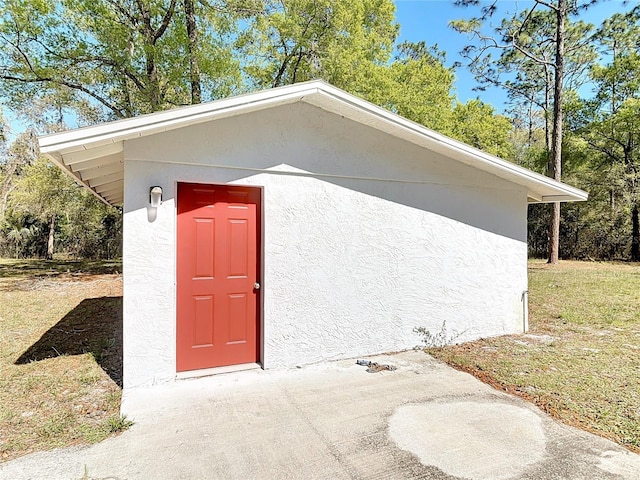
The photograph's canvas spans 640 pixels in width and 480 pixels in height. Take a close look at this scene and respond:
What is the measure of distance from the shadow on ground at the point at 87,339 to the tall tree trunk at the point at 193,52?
294 inches

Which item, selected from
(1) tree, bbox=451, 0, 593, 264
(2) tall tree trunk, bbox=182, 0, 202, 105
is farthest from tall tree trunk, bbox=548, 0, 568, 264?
(2) tall tree trunk, bbox=182, 0, 202, 105

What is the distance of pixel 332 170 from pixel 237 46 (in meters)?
11.2

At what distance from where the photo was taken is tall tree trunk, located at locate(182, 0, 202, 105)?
12500 millimetres

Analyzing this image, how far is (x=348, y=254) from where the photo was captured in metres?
5.53

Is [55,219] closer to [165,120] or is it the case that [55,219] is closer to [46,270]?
[46,270]

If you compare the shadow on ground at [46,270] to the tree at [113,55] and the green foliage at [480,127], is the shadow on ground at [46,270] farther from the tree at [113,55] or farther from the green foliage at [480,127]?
the green foliage at [480,127]

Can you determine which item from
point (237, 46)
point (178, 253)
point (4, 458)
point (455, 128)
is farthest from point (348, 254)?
point (455, 128)

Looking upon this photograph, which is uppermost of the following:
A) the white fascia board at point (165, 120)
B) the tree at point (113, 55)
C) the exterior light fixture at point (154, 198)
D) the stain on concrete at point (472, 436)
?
the tree at point (113, 55)

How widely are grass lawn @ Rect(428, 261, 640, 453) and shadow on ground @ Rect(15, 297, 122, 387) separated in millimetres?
4990

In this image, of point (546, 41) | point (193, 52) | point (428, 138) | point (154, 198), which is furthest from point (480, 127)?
point (154, 198)

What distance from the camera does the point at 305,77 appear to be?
1517cm

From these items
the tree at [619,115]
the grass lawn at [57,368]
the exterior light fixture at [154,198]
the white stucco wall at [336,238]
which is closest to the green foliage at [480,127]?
the tree at [619,115]

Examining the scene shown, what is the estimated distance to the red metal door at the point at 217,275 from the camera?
4.71 m

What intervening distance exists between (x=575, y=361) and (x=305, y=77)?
13.5 metres
